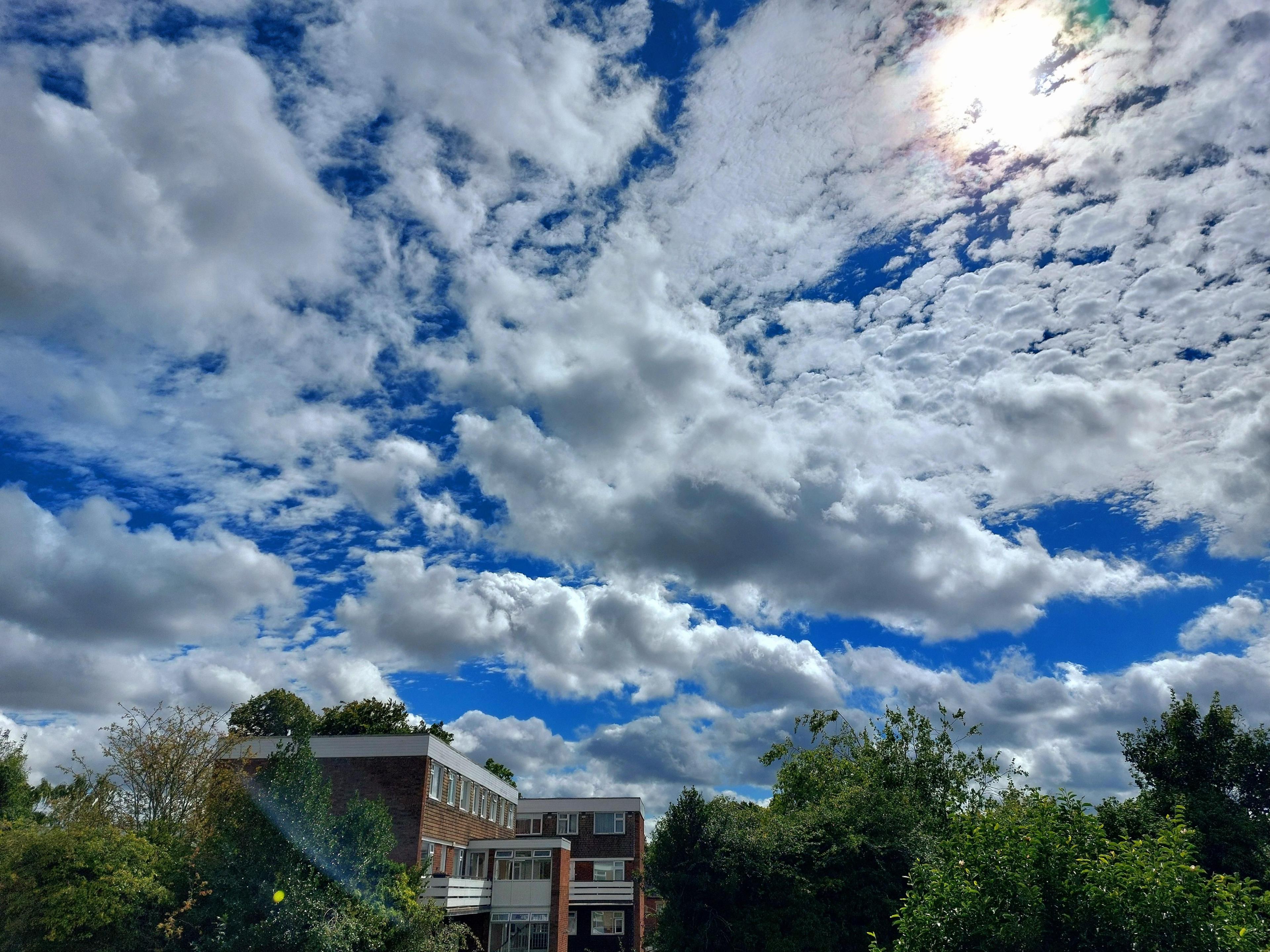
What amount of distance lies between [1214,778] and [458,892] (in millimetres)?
38503

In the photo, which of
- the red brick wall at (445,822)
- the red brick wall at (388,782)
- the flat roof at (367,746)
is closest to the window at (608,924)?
the red brick wall at (445,822)

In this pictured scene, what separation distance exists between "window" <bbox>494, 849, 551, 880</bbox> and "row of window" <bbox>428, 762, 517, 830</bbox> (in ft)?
9.41

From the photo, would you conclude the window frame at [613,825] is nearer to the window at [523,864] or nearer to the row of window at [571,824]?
the row of window at [571,824]

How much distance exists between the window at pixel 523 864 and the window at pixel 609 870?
54.7ft

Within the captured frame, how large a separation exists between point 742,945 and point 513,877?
1780cm

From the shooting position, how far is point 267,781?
2223 centimetres

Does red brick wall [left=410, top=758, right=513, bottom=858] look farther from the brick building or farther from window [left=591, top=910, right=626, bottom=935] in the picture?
window [left=591, top=910, right=626, bottom=935]

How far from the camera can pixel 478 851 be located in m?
41.5

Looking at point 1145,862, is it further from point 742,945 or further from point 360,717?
point 360,717

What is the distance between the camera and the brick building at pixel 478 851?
115 feet

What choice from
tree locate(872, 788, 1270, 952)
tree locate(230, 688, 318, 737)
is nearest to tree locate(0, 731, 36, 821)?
tree locate(230, 688, 318, 737)

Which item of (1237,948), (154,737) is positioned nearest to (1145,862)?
(1237,948)

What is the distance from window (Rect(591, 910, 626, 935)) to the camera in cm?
5403

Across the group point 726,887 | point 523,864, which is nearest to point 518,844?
point 523,864
